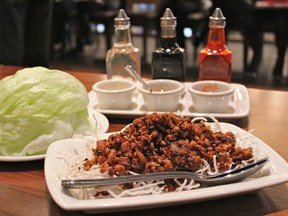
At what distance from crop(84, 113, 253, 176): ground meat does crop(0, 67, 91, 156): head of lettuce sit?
0.54 ft

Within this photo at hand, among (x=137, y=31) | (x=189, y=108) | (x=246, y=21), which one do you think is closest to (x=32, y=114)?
(x=189, y=108)

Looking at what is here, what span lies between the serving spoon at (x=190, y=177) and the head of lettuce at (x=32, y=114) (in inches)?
11.2

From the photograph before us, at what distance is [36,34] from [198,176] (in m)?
2.24

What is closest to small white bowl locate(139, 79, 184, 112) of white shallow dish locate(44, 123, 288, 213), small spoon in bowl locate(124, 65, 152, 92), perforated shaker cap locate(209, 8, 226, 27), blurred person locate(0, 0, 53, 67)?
small spoon in bowl locate(124, 65, 152, 92)

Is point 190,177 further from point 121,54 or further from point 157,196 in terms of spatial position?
point 121,54

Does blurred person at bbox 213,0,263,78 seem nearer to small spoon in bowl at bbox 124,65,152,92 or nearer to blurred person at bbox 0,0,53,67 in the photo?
blurred person at bbox 0,0,53,67

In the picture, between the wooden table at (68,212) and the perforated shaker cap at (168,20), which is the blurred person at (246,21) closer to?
the perforated shaker cap at (168,20)

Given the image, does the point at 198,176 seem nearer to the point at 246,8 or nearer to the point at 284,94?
the point at 284,94

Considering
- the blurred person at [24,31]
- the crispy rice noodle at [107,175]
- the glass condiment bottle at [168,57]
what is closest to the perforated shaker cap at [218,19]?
the glass condiment bottle at [168,57]

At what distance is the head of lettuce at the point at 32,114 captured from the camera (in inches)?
37.4

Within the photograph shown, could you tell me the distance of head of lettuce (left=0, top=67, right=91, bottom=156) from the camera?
0.95 meters

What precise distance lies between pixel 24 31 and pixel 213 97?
1.92m

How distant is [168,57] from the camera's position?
4.46 feet

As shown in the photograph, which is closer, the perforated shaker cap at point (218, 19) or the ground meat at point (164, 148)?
the ground meat at point (164, 148)
